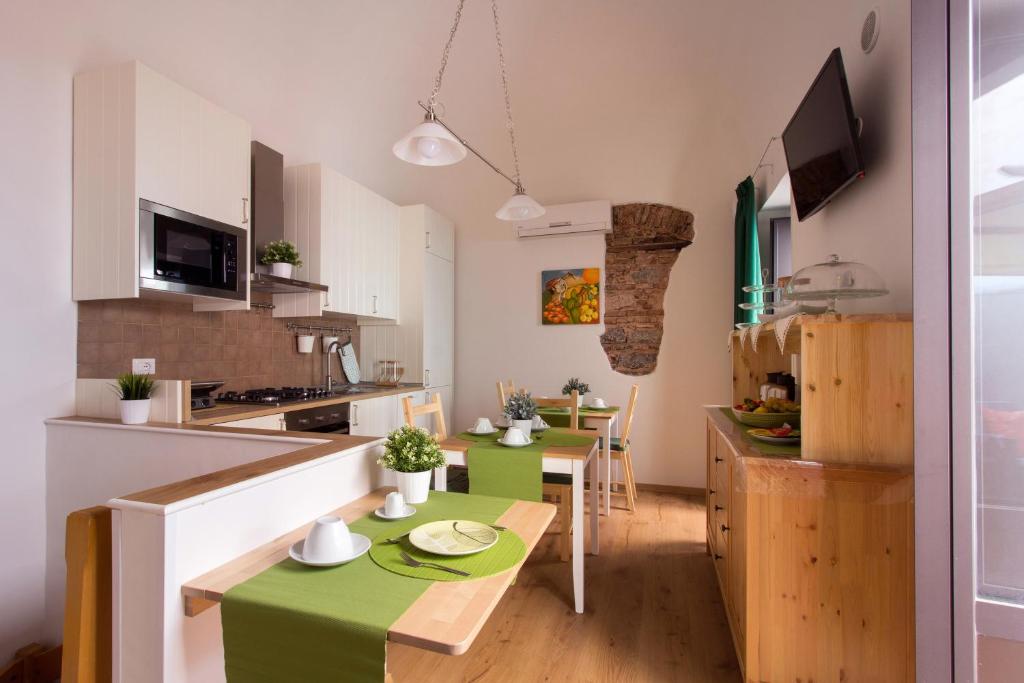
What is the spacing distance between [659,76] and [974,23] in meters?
2.85

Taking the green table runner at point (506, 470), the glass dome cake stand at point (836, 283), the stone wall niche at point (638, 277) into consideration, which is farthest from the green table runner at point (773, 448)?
the stone wall niche at point (638, 277)

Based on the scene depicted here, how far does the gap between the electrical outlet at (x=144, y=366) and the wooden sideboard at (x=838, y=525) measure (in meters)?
2.78

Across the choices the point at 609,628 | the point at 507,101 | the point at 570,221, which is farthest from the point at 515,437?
the point at 507,101

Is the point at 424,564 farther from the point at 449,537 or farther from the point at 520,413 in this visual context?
the point at 520,413

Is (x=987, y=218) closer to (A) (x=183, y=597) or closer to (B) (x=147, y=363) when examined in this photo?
(A) (x=183, y=597)

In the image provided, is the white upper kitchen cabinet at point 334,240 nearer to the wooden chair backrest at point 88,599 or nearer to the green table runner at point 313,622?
the wooden chair backrest at point 88,599

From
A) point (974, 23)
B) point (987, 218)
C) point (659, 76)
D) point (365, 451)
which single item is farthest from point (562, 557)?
point (659, 76)

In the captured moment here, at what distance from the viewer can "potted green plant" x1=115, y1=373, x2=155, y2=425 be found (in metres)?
1.90

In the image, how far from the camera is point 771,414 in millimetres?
1919

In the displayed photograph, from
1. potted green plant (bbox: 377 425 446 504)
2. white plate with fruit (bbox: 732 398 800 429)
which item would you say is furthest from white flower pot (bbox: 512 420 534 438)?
potted green plant (bbox: 377 425 446 504)

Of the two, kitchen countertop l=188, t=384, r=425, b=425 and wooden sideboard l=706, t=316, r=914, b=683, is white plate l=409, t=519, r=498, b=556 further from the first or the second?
kitchen countertop l=188, t=384, r=425, b=425

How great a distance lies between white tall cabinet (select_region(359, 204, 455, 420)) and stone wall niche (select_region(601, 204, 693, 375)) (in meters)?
1.51

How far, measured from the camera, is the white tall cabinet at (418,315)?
4.17 metres

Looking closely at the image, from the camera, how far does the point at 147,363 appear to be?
2.46 m
